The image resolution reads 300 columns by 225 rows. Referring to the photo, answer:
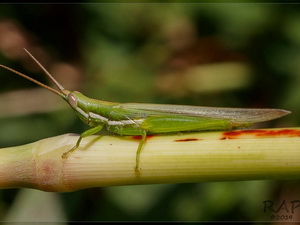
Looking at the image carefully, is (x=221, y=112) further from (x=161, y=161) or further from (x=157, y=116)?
(x=161, y=161)

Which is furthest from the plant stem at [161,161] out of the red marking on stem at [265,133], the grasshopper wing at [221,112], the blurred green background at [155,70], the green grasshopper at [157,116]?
the blurred green background at [155,70]

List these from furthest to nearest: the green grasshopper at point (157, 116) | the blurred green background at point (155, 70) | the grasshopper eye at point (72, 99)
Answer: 1. the blurred green background at point (155, 70)
2. the grasshopper eye at point (72, 99)
3. the green grasshopper at point (157, 116)

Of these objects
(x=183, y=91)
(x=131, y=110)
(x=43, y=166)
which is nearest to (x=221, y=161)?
(x=43, y=166)

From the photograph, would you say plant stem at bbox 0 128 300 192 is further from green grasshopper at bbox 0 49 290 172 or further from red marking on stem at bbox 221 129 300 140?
green grasshopper at bbox 0 49 290 172

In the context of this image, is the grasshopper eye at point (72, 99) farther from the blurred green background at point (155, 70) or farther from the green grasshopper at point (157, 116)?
the blurred green background at point (155, 70)

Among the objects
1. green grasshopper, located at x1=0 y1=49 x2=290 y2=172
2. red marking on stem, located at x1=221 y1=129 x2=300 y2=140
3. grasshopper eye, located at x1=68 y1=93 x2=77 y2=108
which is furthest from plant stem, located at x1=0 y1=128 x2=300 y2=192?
grasshopper eye, located at x1=68 y1=93 x2=77 y2=108

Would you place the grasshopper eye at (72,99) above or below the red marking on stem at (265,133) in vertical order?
above

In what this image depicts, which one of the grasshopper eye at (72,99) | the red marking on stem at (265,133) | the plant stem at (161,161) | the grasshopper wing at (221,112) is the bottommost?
the plant stem at (161,161)


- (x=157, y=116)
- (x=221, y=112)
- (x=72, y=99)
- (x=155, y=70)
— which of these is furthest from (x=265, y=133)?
(x=155, y=70)

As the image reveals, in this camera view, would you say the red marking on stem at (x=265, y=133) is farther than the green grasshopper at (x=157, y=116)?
No
